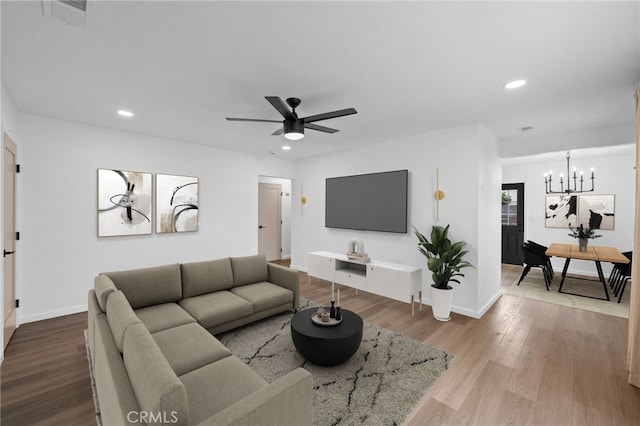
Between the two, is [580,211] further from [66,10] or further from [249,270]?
[66,10]

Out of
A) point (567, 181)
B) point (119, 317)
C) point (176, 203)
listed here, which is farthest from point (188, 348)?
point (567, 181)

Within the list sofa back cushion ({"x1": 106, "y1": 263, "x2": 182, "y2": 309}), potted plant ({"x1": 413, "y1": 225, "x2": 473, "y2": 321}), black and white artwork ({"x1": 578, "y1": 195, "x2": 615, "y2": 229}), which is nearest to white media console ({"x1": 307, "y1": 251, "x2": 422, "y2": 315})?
potted plant ({"x1": 413, "y1": 225, "x2": 473, "y2": 321})

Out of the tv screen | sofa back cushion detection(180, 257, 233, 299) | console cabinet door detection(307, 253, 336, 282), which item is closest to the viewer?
sofa back cushion detection(180, 257, 233, 299)

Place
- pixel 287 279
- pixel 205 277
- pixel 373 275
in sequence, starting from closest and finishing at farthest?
pixel 205 277 → pixel 287 279 → pixel 373 275

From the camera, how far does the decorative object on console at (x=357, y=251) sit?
14.8 ft

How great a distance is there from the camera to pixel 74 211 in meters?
3.71

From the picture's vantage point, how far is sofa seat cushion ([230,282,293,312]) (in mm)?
3215

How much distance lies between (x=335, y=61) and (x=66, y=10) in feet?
5.54

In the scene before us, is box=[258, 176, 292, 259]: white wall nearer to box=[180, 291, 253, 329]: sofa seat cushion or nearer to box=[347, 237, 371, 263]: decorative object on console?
box=[347, 237, 371, 263]: decorative object on console

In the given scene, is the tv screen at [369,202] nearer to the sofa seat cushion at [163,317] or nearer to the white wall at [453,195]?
the white wall at [453,195]

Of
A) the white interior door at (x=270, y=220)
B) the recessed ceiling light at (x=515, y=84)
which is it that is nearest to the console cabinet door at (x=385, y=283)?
the recessed ceiling light at (x=515, y=84)

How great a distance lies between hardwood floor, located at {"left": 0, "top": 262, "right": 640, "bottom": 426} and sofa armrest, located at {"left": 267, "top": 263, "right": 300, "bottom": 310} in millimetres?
940

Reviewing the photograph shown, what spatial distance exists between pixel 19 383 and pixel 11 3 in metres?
2.77

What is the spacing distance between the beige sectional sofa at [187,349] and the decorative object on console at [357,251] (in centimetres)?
130
